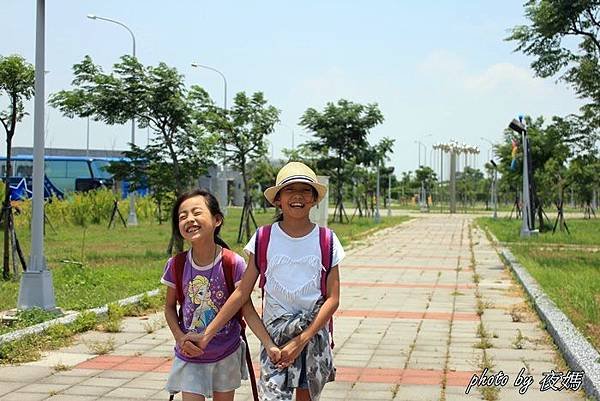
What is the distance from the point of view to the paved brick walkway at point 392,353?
20.0ft

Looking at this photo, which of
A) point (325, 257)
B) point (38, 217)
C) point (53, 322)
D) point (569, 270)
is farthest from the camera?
point (569, 270)

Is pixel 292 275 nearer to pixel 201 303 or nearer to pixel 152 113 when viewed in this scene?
pixel 201 303

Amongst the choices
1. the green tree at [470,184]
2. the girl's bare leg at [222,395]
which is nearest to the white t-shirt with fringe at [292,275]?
the girl's bare leg at [222,395]

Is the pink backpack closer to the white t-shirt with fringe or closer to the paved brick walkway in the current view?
the white t-shirt with fringe

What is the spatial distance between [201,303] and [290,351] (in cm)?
53

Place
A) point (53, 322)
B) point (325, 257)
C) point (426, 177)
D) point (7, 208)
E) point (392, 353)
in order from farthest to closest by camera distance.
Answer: point (426, 177) < point (7, 208) < point (53, 322) < point (392, 353) < point (325, 257)

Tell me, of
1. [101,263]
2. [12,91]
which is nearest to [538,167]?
[101,263]

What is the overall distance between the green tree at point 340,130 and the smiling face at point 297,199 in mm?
30021

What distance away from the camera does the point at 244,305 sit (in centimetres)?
399

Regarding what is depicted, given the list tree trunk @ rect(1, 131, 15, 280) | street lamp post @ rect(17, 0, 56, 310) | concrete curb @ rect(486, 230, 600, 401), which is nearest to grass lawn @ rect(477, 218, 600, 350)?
concrete curb @ rect(486, 230, 600, 401)

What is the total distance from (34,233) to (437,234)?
23.0 metres

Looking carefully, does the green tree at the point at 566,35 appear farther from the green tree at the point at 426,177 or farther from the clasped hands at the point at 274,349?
the green tree at the point at 426,177

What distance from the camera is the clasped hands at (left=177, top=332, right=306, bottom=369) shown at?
3807 mm

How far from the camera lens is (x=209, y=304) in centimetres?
406
